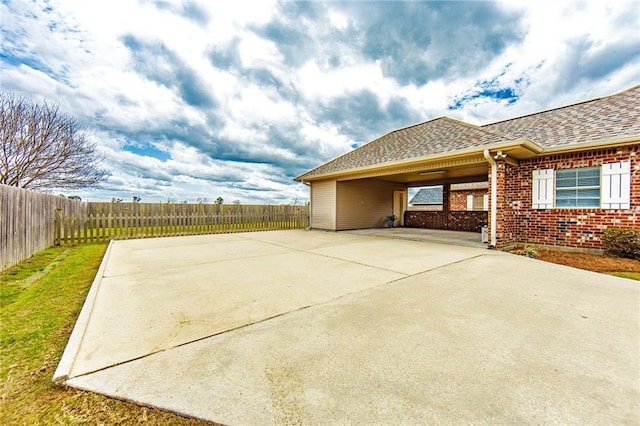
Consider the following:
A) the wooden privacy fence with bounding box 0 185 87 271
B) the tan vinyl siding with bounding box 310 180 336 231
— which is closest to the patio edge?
the wooden privacy fence with bounding box 0 185 87 271

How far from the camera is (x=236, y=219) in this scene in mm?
13398

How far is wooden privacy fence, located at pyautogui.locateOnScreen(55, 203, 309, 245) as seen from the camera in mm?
9344

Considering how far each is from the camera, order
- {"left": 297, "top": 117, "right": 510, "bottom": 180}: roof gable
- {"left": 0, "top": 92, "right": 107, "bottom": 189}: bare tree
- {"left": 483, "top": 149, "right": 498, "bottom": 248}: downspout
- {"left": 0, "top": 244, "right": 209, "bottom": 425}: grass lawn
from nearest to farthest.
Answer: {"left": 0, "top": 244, "right": 209, "bottom": 425}: grass lawn, {"left": 483, "top": 149, "right": 498, "bottom": 248}: downspout, {"left": 297, "top": 117, "right": 510, "bottom": 180}: roof gable, {"left": 0, "top": 92, "right": 107, "bottom": 189}: bare tree

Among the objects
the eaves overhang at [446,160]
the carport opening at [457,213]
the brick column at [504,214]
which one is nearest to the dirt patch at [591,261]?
the brick column at [504,214]

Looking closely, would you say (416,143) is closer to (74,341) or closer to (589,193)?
(589,193)

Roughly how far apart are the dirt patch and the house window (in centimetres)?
146

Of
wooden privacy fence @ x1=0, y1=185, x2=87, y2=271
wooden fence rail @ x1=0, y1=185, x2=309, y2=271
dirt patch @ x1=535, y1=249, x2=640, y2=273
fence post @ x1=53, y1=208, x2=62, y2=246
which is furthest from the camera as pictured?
fence post @ x1=53, y1=208, x2=62, y2=246

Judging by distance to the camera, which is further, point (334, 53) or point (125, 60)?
point (334, 53)

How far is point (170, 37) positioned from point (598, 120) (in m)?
13.1

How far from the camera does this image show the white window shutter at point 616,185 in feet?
21.6

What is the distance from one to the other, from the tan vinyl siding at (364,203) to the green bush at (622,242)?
29.4ft

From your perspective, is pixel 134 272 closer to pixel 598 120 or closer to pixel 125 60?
pixel 125 60

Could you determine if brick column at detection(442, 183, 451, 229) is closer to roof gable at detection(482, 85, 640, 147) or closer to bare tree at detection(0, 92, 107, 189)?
roof gable at detection(482, 85, 640, 147)

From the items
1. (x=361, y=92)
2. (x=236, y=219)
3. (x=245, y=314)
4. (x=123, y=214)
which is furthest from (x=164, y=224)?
(x=361, y=92)
